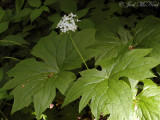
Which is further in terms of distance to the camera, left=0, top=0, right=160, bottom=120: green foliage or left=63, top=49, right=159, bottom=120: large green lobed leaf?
left=0, top=0, right=160, bottom=120: green foliage

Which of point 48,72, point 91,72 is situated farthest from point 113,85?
point 48,72

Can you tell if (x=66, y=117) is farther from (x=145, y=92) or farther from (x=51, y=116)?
(x=145, y=92)

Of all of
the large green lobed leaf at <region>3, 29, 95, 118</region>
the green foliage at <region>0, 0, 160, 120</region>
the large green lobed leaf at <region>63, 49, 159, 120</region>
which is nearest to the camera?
the large green lobed leaf at <region>63, 49, 159, 120</region>

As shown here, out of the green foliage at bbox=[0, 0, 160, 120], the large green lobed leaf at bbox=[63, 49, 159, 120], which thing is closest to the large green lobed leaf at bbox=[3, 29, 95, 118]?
the green foliage at bbox=[0, 0, 160, 120]

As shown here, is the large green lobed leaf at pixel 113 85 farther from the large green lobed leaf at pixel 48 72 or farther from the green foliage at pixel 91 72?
the large green lobed leaf at pixel 48 72

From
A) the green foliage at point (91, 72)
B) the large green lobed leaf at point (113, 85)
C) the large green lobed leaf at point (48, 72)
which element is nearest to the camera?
the large green lobed leaf at point (113, 85)

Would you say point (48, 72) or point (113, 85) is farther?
point (48, 72)

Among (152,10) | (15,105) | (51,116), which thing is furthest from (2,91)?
(152,10)

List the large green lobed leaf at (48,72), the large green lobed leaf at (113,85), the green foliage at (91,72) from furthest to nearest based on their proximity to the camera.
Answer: the large green lobed leaf at (48,72) < the green foliage at (91,72) < the large green lobed leaf at (113,85)

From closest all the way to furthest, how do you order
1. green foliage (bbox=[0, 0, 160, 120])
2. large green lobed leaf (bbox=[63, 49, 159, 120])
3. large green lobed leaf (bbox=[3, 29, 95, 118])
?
large green lobed leaf (bbox=[63, 49, 159, 120]) → green foliage (bbox=[0, 0, 160, 120]) → large green lobed leaf (bbox=[3, 29, 95, 118])

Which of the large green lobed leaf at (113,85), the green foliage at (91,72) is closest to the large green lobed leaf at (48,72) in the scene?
the green foliage at (91,72)

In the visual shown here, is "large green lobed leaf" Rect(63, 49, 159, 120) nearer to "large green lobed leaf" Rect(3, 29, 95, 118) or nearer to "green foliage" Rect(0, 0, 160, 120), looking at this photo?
"green foliage" Rect(0, 0, 160, 120)

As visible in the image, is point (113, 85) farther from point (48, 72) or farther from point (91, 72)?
point (48, 72)

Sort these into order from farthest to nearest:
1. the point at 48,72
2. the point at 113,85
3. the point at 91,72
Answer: the point at 48,72, the point at 91,72, the point at 113,85
